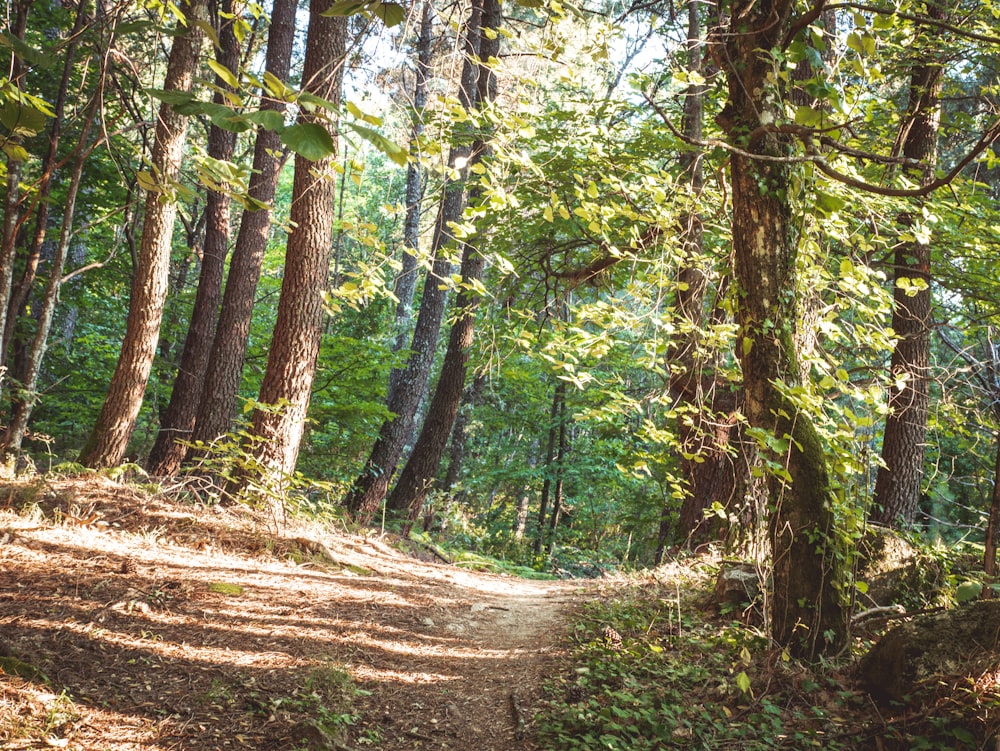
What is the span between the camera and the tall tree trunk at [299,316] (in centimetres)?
616

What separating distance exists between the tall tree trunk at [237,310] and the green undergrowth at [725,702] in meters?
5.42

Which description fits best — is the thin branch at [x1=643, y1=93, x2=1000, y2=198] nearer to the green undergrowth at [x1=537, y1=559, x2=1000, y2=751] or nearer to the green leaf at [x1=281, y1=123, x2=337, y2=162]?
the green leaf at [x1=281, y1=123, x2=337, y2=162]

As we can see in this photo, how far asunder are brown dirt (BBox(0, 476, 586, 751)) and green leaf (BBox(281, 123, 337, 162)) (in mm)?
2690

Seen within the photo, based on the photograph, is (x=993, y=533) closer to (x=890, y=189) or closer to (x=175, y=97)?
(x=890, y=189)

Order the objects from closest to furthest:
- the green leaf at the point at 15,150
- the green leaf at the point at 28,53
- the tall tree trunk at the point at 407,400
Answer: the green leaf at the point at 28,53, the green leaf at the point at 15,150, the tall tree trunk at the point at 407,400

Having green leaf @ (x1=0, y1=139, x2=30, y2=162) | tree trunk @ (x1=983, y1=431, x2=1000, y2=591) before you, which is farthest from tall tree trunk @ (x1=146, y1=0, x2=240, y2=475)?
tree trunk @ (x1=983, y1=431, x2=1000, y2=591)

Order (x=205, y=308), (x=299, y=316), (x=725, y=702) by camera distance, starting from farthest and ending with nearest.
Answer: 1. (x=205, y=308)
2. (x=299, y=316)
3. (x=725, y=702)

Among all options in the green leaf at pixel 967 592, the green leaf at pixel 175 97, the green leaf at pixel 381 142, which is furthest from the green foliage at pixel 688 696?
the green leaf at pixel 175 97

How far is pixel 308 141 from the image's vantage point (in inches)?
41.5

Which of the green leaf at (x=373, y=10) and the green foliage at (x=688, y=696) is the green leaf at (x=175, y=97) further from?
the green foliage at (x=688, y=696)

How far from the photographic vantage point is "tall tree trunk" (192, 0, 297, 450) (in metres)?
8.06

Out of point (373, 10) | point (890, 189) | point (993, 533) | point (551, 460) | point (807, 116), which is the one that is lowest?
point (551, 460)

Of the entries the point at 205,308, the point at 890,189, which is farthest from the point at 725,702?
the point at 205,308

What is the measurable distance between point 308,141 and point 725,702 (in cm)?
379
